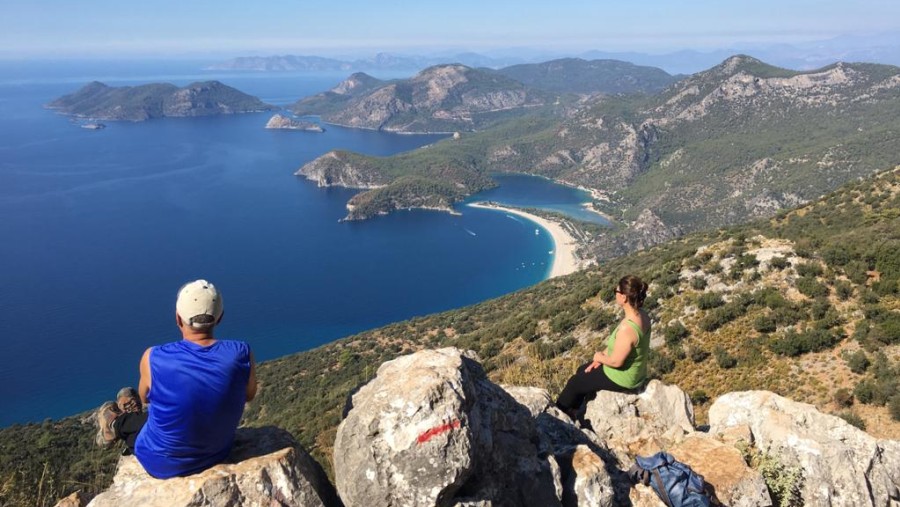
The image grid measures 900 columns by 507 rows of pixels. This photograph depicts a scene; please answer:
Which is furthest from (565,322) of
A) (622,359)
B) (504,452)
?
(504,452)

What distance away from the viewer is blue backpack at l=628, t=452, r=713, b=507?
653 centimetres

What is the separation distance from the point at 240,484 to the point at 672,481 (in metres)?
5.56

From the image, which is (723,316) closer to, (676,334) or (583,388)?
(676,334)

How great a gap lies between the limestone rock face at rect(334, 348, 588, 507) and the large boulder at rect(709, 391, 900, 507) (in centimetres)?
410

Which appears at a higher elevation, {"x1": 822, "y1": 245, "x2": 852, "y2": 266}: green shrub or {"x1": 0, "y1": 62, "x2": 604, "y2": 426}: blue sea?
{"x1": 822, "y1": 245, "x2": 852, "y2": 266}: green shrub

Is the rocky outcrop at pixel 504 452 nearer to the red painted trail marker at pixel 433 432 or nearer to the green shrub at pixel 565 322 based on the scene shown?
the red painted trail marker at pixel 433 432

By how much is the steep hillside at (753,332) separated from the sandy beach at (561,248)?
9563 centimetres

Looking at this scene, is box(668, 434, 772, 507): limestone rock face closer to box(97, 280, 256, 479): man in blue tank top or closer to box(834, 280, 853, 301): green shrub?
box(97, 280, 256, 479): man in blue tank top

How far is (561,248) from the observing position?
158 meters

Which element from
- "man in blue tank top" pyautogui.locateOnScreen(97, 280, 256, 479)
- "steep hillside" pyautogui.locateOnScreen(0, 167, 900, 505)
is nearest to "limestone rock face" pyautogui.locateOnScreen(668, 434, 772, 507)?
"steep hillside" pyautogui.locateOnScreen(0, 167, 900, 505)

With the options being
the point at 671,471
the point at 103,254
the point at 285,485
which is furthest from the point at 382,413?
the point at 103,254

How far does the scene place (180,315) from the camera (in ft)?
16.9

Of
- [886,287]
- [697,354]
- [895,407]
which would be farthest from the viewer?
[697,354]

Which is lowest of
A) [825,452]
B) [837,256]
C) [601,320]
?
[601,320]
